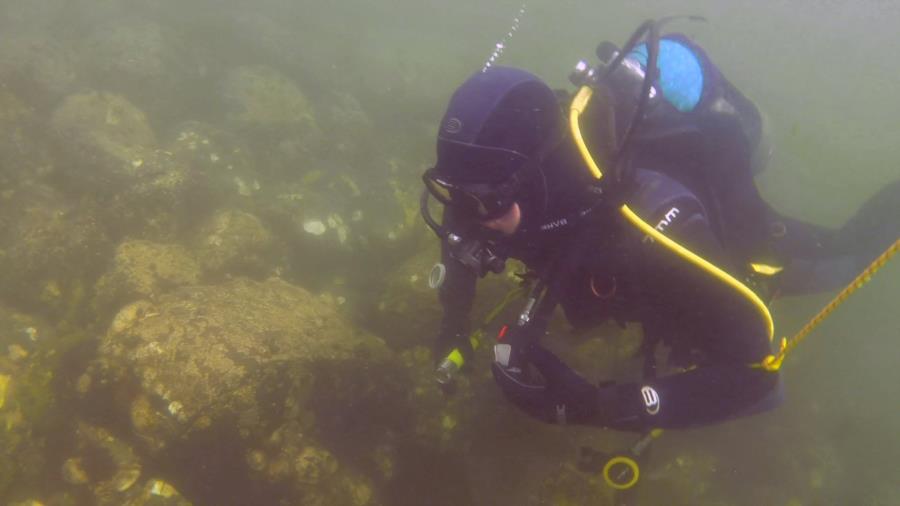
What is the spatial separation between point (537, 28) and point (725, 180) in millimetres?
27623

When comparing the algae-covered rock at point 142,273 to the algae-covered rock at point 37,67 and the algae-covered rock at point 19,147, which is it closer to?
the algae-covered rock at point 19,147

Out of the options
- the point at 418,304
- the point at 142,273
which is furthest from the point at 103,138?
the point at 418,304

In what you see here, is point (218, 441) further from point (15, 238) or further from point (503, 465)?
point (15, 238)

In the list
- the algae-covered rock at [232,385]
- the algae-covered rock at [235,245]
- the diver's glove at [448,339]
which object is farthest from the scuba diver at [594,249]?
the algae-covered rock at [235,245]

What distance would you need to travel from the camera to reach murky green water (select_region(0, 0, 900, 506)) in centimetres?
348

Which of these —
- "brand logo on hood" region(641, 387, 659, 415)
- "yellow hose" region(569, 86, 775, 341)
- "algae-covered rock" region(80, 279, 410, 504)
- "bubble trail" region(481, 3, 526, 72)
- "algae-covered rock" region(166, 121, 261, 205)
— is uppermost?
"yellow hose" region(569, 86, 775, 341)

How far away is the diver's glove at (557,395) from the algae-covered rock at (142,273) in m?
3.59

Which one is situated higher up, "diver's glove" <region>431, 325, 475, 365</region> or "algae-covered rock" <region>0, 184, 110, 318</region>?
"diver's glove" <region>431, 325, 475, 365</region>

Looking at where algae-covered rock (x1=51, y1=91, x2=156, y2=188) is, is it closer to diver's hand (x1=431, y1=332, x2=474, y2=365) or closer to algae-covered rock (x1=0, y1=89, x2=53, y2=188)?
algae-covered rock (x1=0, y1=89, x2=53, y2=188)

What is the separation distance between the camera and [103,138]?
266 inches

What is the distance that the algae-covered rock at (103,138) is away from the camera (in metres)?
6.29

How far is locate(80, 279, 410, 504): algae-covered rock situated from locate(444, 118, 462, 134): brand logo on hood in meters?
2.20

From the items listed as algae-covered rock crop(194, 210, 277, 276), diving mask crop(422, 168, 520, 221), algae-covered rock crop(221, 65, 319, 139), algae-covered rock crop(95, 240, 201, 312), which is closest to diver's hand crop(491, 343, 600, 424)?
diving mask crop(422, 168, 520, 221)

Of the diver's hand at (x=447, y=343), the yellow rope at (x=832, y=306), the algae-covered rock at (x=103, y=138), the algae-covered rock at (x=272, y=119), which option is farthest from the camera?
the algae-covered rock at (x=272, y=119)
